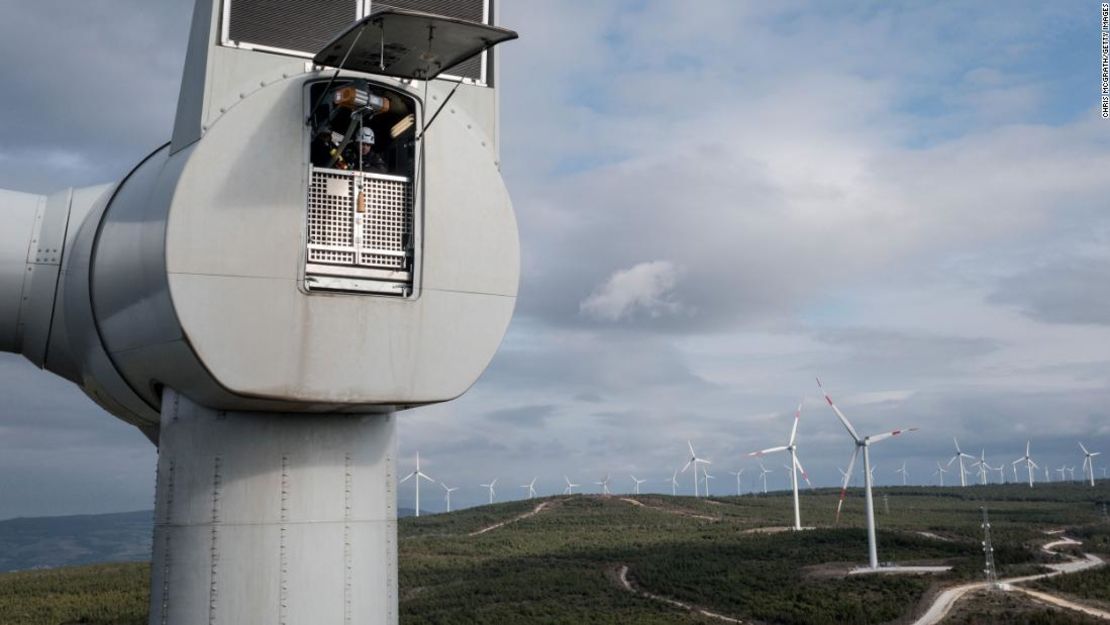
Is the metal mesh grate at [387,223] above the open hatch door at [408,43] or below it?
below

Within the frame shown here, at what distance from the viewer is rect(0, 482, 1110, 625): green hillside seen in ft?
152

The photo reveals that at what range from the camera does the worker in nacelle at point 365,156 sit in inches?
454

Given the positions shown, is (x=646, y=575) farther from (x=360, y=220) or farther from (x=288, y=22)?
(x=288, y=22)

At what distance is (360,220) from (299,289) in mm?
1179

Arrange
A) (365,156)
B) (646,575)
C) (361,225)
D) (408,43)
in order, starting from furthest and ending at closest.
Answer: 1. (646,575)
2. (365,156)
3. (361,225)
4. (408,43)

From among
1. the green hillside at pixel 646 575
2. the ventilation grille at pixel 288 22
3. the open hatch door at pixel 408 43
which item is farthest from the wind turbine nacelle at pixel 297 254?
the green hillside at pixel 646 575

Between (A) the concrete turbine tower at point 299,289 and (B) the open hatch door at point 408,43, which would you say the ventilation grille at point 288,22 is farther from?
(B) the open hatch door at point 408,43

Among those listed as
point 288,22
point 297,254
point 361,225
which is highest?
point 288,22

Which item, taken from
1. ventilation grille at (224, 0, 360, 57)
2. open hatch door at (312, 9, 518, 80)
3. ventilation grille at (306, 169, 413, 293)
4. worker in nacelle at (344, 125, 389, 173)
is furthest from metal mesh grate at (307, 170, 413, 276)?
ventilation grille at (224, 0, 360, 57)

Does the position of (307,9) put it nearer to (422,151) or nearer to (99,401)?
(422,151)

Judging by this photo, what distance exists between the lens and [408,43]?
10570 millimetres

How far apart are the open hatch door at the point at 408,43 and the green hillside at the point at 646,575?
3675 centimetres

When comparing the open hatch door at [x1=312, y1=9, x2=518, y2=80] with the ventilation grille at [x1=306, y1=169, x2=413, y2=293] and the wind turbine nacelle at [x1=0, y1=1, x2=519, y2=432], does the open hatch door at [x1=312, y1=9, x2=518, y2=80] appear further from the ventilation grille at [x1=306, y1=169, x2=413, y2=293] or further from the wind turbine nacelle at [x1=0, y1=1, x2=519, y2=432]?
the ventilation grille at [x1=306, y1=169, x2=413, y2=293]

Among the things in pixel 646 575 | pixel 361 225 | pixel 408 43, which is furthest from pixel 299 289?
pixel 646 575
